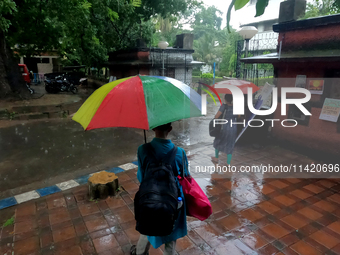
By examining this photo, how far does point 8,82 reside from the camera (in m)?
12.5

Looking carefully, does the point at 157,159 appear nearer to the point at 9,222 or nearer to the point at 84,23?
the point at 9,222

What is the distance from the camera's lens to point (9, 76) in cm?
1249

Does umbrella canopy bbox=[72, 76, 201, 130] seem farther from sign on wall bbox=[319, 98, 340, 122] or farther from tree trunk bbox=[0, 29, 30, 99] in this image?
tree trunk bbox=[0, 29, 30, 99]

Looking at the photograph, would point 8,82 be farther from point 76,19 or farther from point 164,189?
point 164,189

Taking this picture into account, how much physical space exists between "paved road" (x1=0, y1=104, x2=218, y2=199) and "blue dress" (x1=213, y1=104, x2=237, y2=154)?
5.78ft

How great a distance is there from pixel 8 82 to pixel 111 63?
5.89 m

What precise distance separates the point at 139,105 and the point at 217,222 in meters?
2.35

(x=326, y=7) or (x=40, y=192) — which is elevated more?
(x=326, y=7)

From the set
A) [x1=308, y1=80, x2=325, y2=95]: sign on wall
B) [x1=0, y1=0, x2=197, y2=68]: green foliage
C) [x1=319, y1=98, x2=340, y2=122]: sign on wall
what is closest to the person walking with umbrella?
[x1=319, y1=98, x2=340, y2=122]: sign on wall

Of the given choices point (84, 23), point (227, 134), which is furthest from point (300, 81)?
point (84, 23)

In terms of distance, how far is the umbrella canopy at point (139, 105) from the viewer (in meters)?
1.91

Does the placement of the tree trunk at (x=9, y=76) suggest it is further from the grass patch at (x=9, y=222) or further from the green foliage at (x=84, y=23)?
the grass patch at (x=9, y=222)

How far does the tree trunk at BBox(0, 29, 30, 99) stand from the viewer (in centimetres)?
1201

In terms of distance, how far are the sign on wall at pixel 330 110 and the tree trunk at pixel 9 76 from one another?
1331 centimetres
